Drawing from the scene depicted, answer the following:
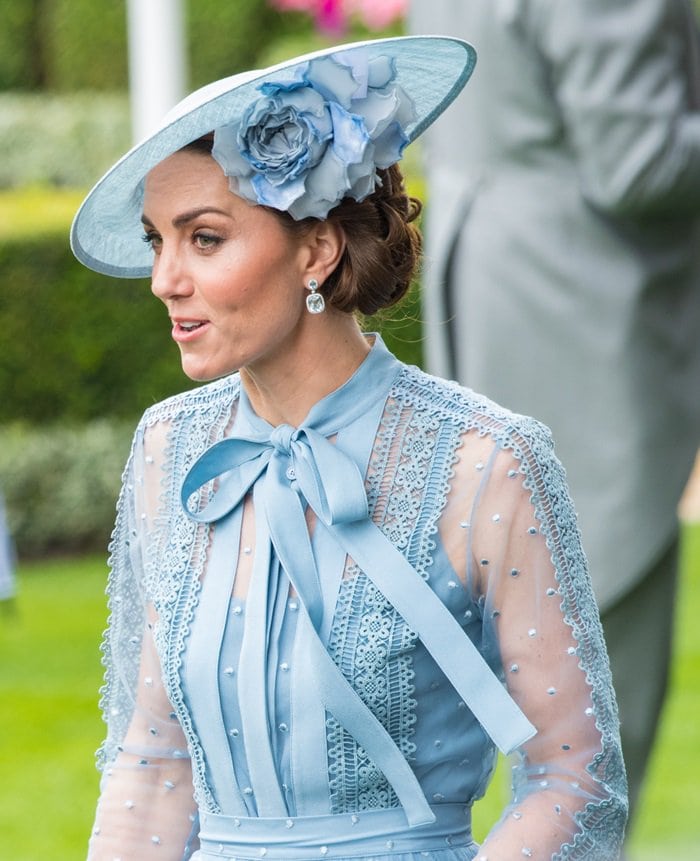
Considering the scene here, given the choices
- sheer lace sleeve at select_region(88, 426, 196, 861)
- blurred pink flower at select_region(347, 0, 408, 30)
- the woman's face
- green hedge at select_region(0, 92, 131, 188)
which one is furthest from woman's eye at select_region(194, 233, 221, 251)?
blurred pink flower at select_region(347, 0, 408, 30)

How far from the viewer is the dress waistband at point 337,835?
2.27 m

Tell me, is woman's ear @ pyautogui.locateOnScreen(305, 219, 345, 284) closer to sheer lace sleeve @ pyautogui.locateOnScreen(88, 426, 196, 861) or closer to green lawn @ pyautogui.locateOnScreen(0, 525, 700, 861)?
sheer lace sleeve @ pyautogui.locateOnScreen(88, 426, 196, 861)

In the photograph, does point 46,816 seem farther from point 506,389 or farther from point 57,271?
point 57,271

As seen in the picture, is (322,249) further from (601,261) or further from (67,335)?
(67,335)

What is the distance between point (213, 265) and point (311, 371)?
0.66 feet

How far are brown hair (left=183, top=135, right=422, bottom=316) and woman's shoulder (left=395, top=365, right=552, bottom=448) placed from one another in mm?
111

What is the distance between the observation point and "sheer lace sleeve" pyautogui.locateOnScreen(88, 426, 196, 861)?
96.3 inches

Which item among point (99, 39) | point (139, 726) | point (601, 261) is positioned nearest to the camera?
point (139, 726)

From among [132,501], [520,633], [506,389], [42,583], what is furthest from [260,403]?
[42,583]

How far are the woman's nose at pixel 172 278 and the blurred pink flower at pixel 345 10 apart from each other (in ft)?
42.8

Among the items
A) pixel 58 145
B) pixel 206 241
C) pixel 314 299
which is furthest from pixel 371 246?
pixel 58 145

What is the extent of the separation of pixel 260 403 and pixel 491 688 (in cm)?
49

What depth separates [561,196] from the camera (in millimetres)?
3898

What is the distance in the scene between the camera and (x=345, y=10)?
1631 centimetres
